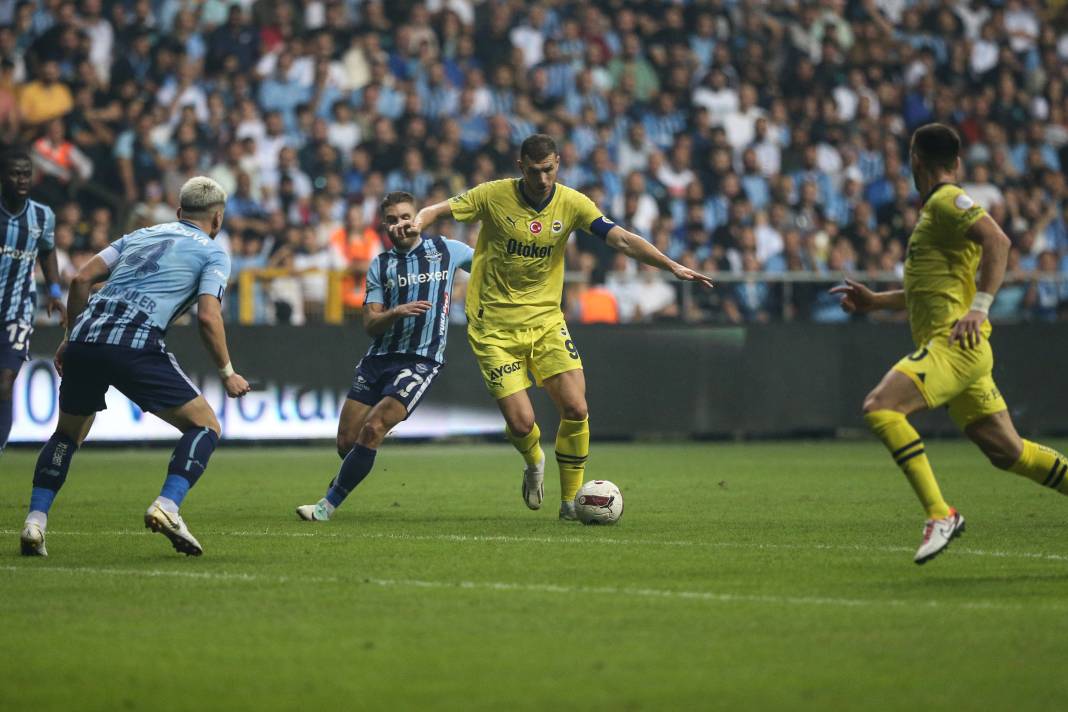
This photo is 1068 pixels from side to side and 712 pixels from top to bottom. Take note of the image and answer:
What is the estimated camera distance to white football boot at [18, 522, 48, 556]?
859cm

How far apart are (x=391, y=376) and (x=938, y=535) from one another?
445 centimetres

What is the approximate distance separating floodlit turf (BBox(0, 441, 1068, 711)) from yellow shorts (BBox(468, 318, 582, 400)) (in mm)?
897

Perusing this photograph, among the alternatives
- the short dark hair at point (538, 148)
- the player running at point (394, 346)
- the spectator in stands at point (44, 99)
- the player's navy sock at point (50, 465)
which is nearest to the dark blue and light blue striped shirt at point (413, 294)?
the player running at point (394, 346)

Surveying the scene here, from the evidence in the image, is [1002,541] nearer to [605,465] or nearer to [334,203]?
[605,465]

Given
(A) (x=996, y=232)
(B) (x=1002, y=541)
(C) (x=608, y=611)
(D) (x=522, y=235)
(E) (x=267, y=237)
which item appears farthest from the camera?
(E) (x=267, y=237)

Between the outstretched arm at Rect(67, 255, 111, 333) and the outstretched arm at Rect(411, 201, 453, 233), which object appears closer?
the outstretched arm at Rect(67, 255, 111, 333)

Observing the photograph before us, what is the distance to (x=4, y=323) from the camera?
1108 centimetres

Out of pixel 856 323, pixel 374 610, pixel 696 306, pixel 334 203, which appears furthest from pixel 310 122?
pixel 374 610

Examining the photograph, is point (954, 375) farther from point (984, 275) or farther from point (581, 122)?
point (581, 122)

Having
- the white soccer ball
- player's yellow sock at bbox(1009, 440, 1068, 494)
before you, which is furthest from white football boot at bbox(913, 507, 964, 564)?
the white soccer ball

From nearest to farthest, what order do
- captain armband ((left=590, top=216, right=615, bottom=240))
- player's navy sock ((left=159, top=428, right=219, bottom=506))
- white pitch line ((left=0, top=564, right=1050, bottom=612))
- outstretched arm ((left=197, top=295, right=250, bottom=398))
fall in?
white pitch line ((left=0, top=564, right=1050, bottom=612)) → outstretched arm ((left=197, top=295, right=250, bottom=398)) → player's navy sock ((left=159, top=428, right=219, bottom=506)) → captain armband ((left=590, top=216, right=615, bottom=240))

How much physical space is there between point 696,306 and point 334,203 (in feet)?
14.9

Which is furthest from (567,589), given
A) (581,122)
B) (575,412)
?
(581,122)

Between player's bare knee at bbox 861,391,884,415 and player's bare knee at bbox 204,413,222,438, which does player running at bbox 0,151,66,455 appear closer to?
player's bare knee at bbox 204,413,222,438
